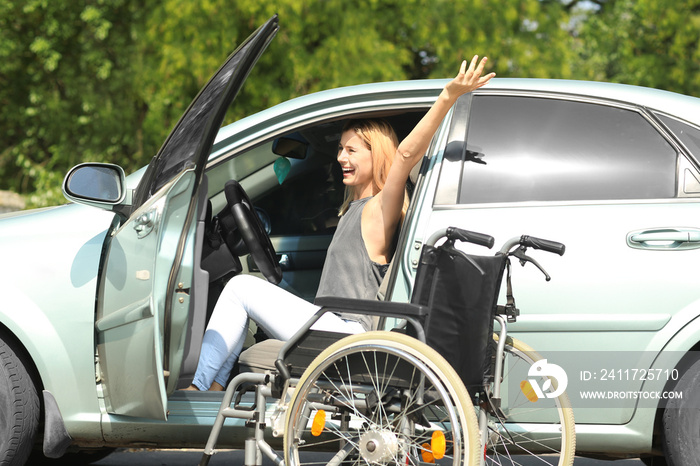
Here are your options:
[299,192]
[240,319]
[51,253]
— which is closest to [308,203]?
[299,192]

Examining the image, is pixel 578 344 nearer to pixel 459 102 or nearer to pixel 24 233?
pixel 459 102

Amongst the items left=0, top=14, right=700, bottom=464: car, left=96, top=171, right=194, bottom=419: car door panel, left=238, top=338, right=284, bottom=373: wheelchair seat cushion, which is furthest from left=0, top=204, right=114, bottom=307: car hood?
left=238, top=338, right=284, bottom=373: wheelchair seat cushion

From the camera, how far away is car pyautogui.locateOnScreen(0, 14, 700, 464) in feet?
10.1

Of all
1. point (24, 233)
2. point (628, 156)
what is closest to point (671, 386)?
point (628, 156)

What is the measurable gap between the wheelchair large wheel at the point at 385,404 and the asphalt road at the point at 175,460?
5.65ft

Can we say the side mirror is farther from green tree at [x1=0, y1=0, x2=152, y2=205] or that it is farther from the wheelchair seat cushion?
green tree at [x1=0, y1=0, x2=152, y2=205]

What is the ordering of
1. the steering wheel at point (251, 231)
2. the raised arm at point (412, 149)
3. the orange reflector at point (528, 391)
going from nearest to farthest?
the raised arm at point (412, 149) → the orange reflector at point (528, 391) → the steering wheel at point (251, 231)

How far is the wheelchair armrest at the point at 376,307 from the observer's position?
8.89ft

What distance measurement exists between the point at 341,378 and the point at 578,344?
87 cm

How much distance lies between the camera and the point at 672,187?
10.5ft

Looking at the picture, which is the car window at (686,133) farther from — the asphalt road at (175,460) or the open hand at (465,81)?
the asphalt road at (175,460)

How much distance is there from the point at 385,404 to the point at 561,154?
1185 mm

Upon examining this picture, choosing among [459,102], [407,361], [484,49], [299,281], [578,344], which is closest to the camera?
[407,361]

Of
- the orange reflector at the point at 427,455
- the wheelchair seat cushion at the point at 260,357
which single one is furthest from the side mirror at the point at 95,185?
the orange reflector at the point at 427,455
